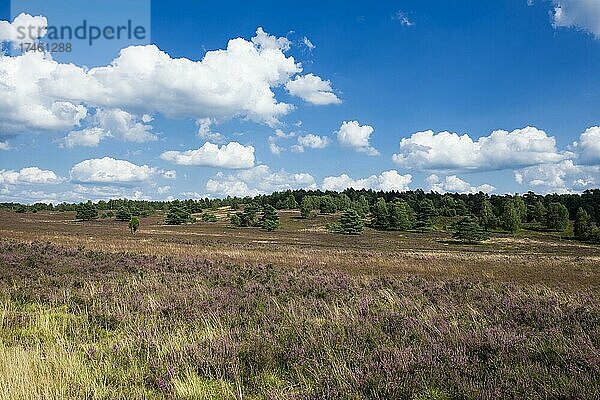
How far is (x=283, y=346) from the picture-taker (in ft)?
23.1

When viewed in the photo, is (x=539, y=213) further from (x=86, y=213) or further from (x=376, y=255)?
(x=86, y=213)

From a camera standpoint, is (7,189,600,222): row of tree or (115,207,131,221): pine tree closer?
(7,189,600,222): row of tree

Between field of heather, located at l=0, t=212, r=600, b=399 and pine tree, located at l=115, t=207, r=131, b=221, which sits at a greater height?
pine tree, located at l=115, t=207, r=131, b=221

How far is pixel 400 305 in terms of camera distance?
36.4 feet

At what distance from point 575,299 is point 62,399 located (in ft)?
47.5

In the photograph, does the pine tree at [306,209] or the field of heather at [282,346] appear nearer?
the field of heather at [282,346]

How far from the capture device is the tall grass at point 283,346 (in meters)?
5.33

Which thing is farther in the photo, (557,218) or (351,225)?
(557,218)

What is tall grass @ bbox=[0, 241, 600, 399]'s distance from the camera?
5.33 meters

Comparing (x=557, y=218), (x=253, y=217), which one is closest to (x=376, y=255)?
(x=253, y=217)

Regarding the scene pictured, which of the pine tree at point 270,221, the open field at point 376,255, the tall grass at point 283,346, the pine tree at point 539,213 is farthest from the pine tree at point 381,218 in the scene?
the tall grass at point 283,346

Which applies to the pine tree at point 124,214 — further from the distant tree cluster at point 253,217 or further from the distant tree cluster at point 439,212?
the distant tree cluster at point 253,217

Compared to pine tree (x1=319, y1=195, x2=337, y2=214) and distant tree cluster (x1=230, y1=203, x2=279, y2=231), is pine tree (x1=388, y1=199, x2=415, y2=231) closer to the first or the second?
distant tree cluster (x1=230, y1=203, x2=279, y2=231)

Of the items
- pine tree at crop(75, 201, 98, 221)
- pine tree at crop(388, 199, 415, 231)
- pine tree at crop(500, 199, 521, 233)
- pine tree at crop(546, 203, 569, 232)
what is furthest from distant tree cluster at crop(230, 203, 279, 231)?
pine tree at crop(546, 203, 569, 232)
